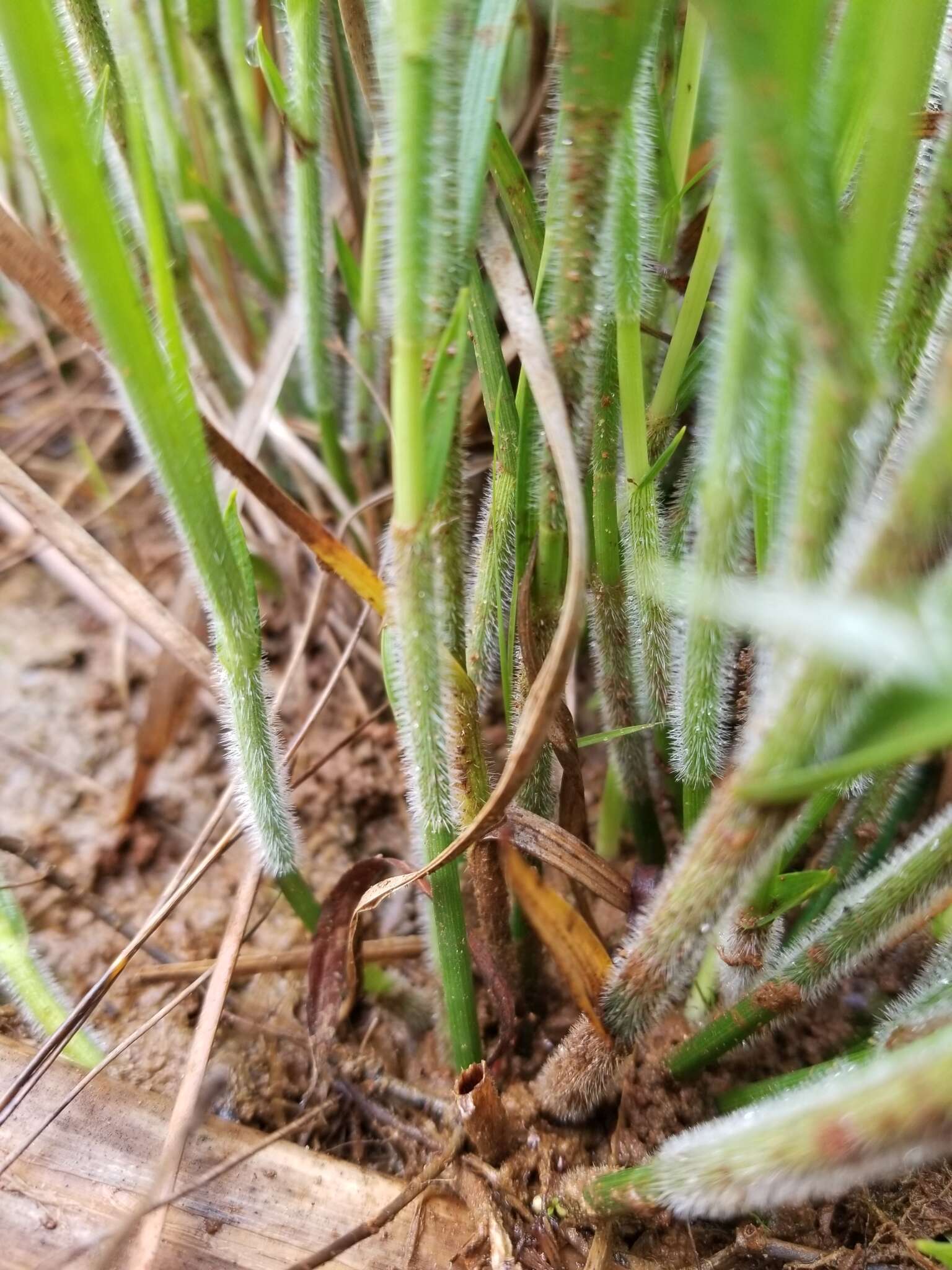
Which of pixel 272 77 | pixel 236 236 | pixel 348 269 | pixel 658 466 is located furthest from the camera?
pixel 236 236

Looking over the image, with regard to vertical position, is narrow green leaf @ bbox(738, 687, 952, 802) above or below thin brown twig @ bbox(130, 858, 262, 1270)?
above

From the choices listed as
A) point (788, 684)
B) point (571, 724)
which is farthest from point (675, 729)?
point (788, 684)

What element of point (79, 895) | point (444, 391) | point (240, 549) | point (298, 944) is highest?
point (444, 391)

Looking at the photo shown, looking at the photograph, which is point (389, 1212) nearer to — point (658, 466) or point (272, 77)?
point (658, 466)

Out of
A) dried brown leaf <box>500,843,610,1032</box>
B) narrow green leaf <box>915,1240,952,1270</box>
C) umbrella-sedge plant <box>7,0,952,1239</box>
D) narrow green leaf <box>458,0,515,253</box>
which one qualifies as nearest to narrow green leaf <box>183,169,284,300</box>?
umbrella-sedge plant <box>7,0,952,1239</box>

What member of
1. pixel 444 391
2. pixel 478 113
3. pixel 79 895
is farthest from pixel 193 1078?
pixel 478 113

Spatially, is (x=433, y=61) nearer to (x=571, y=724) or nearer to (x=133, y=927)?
(x=571, y=724)

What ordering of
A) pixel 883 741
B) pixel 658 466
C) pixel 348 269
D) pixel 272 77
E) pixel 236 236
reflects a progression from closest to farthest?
1. pixel 883 741
2. pixel 658 466
3. pixel 272 77
4. pixel 348 269
5. pixel 236 236

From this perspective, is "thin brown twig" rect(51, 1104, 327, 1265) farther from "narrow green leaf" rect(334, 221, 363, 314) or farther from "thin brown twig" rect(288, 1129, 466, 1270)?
"narrow green leaf" rect(334, 221, 363, 314)
